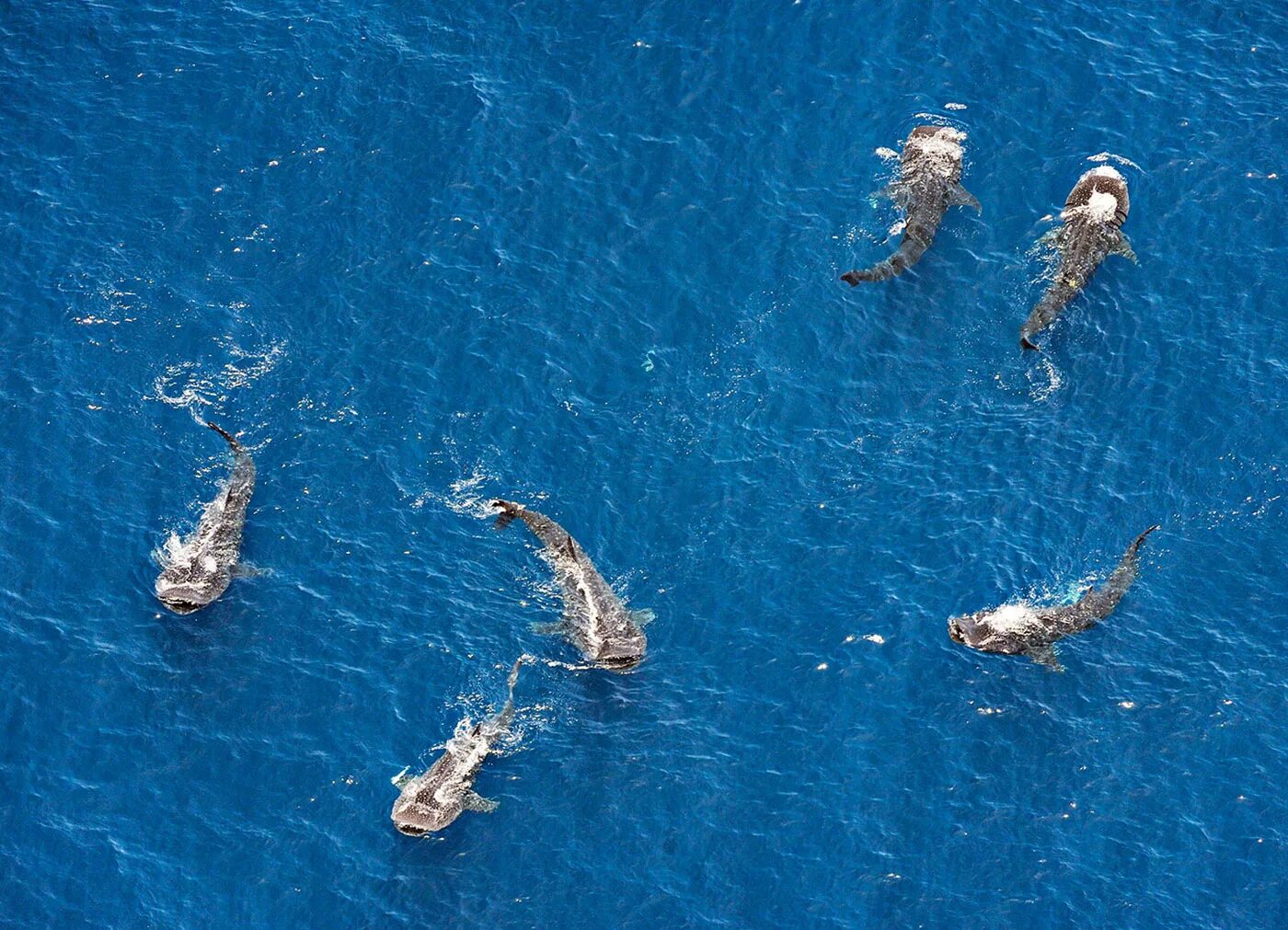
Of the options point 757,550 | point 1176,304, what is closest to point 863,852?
point 757,550

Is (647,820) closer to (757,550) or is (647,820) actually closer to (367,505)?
(757,550)

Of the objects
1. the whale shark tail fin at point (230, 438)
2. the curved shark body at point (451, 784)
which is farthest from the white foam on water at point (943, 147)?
the whale shark tail fin at point (230, 438)

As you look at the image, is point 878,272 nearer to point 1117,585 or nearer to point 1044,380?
point 1044,380

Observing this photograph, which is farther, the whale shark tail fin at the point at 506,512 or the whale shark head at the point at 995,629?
the whale shark tail fin at the point at 506,512

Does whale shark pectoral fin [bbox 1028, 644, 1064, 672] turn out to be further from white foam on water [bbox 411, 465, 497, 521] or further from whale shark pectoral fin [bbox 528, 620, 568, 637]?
white foam on water [bbox 411, 465, 497, 521]

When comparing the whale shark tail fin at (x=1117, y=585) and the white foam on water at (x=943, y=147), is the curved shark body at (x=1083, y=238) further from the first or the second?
the whale shark tail fin at (x=1117, y=585)

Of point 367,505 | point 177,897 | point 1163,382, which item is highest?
point 1163,382

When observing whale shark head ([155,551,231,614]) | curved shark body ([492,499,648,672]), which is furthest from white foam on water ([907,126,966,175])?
whale shark head ([155,551,231,614])
